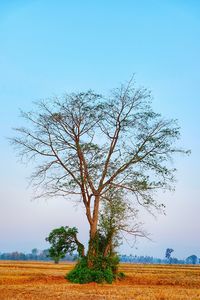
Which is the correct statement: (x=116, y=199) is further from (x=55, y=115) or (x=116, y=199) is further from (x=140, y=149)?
(x=55, y=115)

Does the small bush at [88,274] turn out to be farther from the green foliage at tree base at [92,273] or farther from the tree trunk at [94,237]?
the tree trunk at [94,237]

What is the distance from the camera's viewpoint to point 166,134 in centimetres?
3541

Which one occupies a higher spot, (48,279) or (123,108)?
(123,108)

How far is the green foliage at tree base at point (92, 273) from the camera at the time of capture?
3391cm

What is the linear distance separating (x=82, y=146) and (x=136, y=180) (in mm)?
4783

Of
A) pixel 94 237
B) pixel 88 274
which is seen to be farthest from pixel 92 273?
pixel 94 237

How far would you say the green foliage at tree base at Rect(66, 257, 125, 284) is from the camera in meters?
33.9

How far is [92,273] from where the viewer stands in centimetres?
3406

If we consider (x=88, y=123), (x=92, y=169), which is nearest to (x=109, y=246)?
(x=92, y=169)

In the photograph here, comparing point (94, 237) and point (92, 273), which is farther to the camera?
point (94, 237)

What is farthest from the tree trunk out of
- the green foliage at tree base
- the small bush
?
the small bush

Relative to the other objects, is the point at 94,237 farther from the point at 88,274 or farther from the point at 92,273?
the point at 88,274

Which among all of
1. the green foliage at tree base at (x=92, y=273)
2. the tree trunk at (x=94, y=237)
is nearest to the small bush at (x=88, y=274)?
the green foliage at tree base at (x=92, y=273)

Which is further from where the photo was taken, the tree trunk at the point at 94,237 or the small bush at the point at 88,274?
the tree trunk at the point at 94,237
